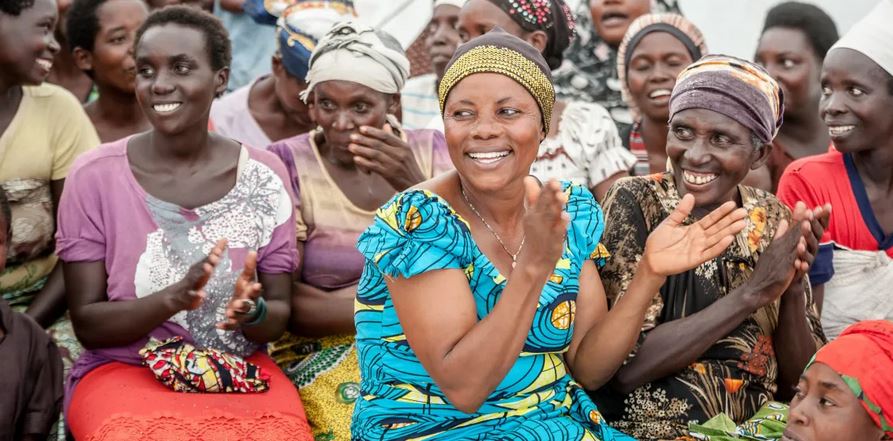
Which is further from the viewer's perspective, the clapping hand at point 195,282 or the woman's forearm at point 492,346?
the clapping hand at point 195,282

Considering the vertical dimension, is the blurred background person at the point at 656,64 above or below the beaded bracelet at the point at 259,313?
above

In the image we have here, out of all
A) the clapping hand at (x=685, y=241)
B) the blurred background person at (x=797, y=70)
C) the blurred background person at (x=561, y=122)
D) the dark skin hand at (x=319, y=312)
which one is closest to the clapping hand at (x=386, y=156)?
the dark skin hand at (x=319, y=312)

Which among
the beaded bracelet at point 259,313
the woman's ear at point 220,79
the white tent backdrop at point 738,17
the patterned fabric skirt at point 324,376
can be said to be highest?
the white tent backdrop at point 738,17

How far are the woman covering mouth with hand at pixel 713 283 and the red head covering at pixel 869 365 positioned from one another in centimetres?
33

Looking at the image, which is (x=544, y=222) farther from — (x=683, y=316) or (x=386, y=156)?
(x=386, y=156)

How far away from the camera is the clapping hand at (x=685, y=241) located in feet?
11.5

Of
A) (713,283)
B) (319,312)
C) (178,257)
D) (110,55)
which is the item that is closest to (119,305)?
(178,257)

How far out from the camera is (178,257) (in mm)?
4203

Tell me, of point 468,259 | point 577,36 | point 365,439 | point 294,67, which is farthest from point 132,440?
point 577,36

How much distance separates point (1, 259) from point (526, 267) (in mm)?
2029

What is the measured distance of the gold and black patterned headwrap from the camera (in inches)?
133

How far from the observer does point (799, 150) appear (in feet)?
19.0

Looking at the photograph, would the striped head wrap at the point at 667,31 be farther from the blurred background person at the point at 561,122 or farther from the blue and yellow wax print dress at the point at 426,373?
the blue and yellow wax print dress at the point at 426,373

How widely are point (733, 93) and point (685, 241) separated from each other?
657 millimetres
